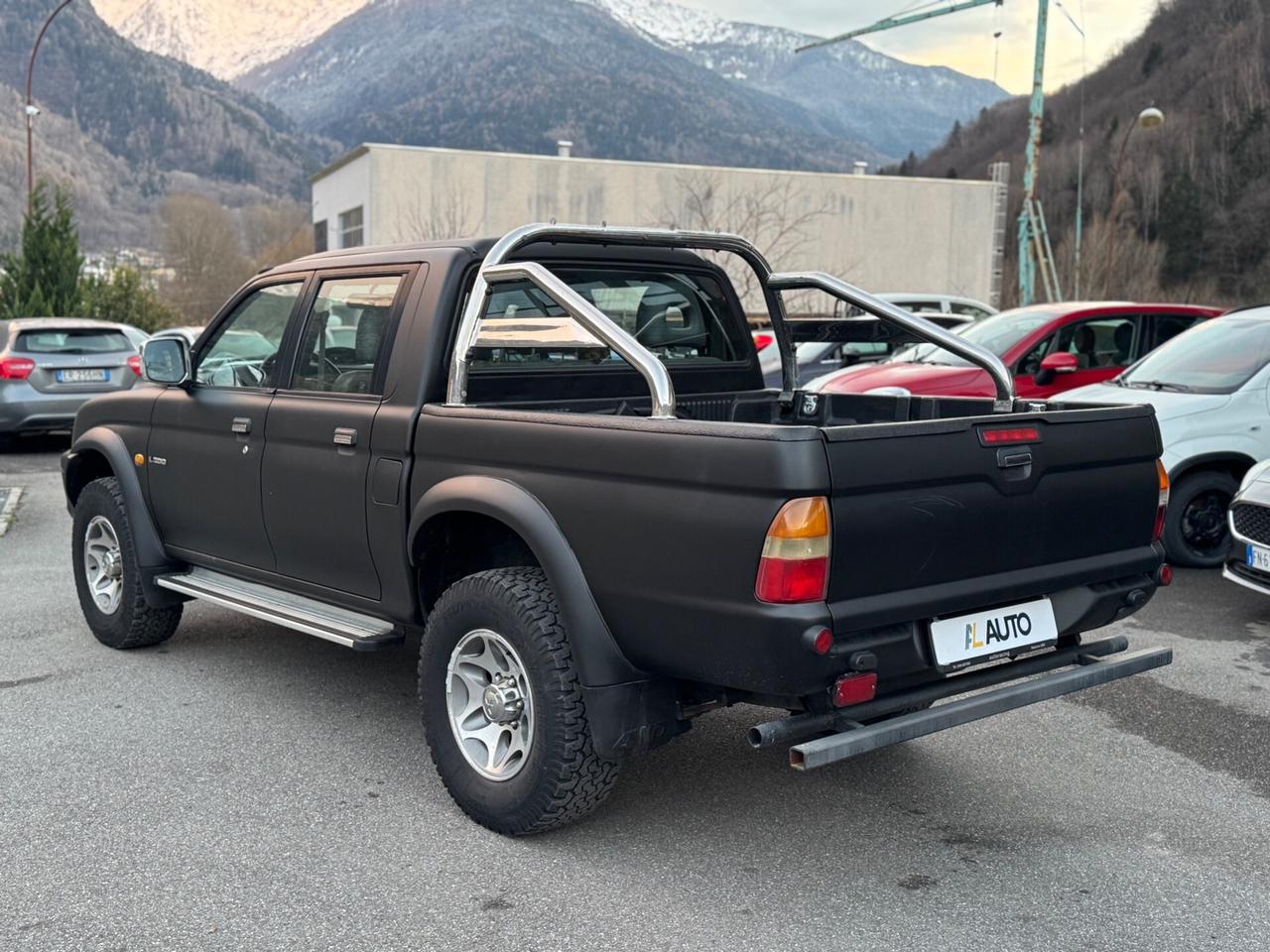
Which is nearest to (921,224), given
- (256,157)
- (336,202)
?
(336,202)

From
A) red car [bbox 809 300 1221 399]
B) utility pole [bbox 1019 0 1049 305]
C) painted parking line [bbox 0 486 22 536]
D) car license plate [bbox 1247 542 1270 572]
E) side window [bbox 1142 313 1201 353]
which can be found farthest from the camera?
utility pole [bbox 1019 0 1049 305]

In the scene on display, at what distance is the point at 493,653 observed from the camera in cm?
398

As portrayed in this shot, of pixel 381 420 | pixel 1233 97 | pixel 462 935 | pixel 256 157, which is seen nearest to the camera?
pixel 462 935

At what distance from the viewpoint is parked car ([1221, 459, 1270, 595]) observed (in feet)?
21.0

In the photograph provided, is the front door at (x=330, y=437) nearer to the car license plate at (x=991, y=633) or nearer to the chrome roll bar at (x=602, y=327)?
the chrome roll bar at (x=602, y=327)

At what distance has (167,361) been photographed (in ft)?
17.9

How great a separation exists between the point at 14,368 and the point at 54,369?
0.38m

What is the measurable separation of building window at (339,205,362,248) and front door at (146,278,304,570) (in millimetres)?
51462

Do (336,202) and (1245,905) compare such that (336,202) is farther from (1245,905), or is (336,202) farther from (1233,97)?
(1245,905)

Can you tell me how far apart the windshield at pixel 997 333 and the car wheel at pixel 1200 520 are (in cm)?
260

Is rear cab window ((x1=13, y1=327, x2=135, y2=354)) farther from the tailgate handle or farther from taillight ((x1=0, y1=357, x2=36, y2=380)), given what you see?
the tailgate handle

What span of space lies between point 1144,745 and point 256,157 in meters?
142

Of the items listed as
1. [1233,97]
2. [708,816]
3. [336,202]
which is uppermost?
[1233,97]

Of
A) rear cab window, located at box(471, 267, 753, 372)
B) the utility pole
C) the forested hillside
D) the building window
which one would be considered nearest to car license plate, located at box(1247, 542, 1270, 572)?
rear cab window, located at box(471, 267, 753, 372)
